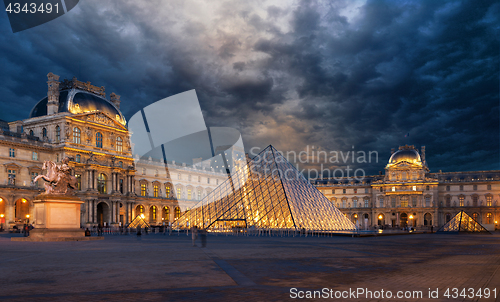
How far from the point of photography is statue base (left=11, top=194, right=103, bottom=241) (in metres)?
23.9

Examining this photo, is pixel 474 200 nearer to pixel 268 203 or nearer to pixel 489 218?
pixel 489 218

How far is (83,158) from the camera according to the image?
55.8 meters

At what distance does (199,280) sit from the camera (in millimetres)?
9133

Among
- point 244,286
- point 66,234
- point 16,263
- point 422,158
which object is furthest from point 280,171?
point 422,158

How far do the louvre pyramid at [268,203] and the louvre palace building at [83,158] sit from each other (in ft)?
69.9

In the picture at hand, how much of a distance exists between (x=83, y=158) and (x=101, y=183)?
459cm

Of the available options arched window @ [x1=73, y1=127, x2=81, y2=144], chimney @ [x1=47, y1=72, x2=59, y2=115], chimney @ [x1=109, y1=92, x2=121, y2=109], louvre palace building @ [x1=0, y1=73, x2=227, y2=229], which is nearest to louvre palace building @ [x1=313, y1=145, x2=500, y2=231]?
louvre palace building @ [x1=0, y1=73, x2=227, y2=229]

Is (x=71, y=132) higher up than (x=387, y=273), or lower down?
higher up

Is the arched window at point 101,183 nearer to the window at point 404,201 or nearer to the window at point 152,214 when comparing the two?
the window at point 152,214

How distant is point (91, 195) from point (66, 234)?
32.4 metres

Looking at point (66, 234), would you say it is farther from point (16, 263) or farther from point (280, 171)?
point (280, 171)

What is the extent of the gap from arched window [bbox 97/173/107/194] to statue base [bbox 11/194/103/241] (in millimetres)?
33939

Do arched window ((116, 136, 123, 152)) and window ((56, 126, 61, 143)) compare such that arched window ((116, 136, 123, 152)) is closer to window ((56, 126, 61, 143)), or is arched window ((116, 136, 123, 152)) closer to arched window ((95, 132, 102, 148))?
arched window ((95, 132, 102, 148))

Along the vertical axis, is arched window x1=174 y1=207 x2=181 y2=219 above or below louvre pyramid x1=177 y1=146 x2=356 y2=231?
below
